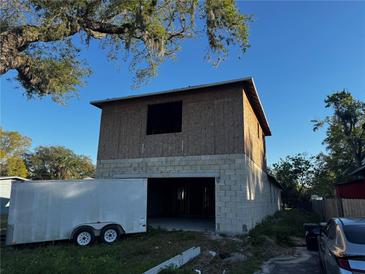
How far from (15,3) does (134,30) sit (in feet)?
12.3

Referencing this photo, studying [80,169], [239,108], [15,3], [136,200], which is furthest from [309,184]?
[80,169]

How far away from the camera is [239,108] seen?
40.4 feet

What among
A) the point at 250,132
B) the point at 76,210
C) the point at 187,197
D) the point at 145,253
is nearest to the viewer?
the point at 145,253

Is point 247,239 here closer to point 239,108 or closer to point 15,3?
point 239,108

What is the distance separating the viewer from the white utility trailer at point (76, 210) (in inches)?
365

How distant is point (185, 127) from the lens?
1327 cm

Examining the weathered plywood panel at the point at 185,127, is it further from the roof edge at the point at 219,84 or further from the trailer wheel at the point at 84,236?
the trailer wheel at the point at 84,236

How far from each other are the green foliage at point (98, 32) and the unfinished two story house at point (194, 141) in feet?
7.58

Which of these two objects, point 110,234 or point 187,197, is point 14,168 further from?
point 110,234

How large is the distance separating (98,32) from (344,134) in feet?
105

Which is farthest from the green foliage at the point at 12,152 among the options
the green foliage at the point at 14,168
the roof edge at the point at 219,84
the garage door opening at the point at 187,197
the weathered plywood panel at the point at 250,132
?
the weathered plywood panel at the point at 250,132

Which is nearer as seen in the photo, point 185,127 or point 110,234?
point 110,234

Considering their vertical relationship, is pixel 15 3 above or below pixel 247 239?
above

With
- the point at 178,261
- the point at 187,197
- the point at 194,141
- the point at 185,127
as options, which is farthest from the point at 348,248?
the point at 187,197
